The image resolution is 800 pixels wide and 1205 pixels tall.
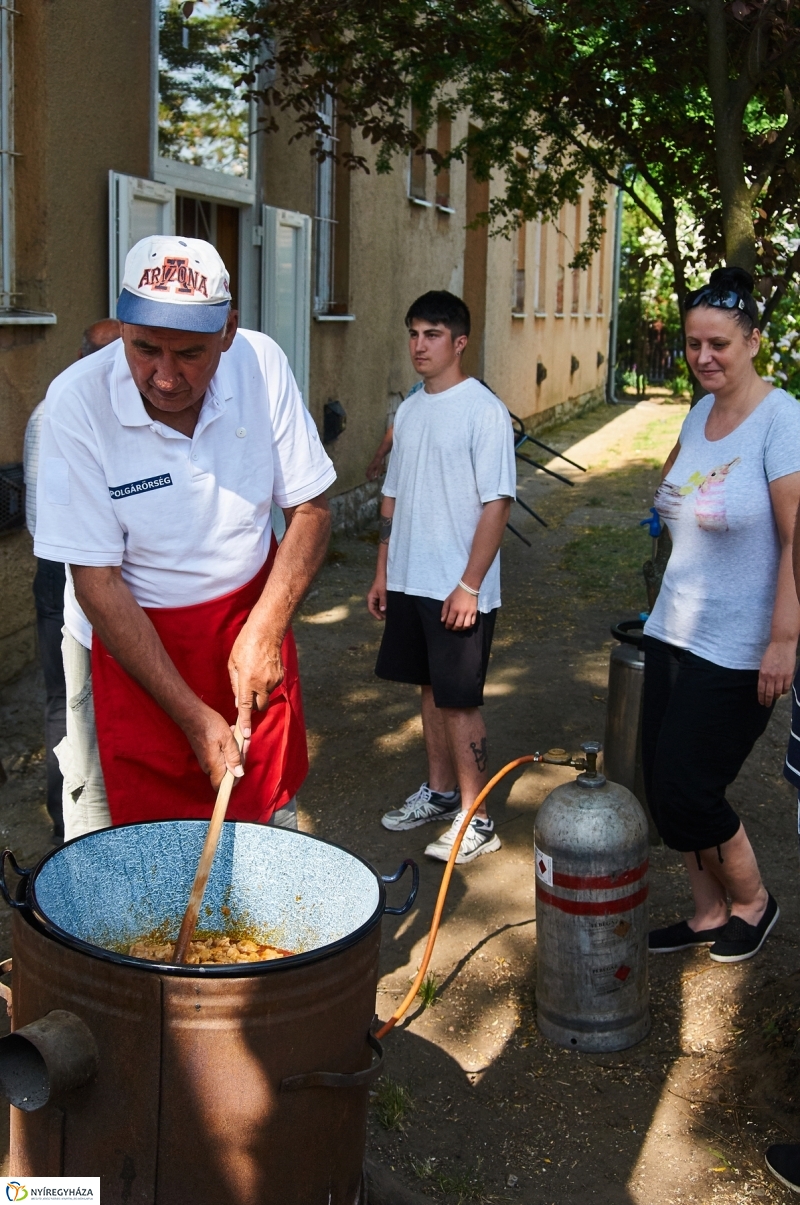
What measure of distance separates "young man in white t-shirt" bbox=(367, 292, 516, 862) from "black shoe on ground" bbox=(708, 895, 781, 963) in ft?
3.49

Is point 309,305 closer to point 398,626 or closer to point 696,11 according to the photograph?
point 696,11

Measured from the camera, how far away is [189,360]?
2.63 metres

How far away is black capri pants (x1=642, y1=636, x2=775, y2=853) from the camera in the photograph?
142 inches

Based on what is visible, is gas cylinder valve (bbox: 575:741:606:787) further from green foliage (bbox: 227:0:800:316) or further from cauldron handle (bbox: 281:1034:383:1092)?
green foliage (bbox: 227:0:800:316)

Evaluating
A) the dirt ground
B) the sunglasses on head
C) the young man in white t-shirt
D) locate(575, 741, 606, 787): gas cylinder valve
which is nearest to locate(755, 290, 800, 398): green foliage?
the dirt ground

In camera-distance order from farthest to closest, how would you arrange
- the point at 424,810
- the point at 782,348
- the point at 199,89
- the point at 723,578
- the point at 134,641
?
the point at 782,348 → the point at 199,89 → the point at 424,810 → the point at 723,578 → the point at 134,641

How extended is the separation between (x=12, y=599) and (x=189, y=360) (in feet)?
12.8

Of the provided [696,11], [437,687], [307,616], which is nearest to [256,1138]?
[437,687]

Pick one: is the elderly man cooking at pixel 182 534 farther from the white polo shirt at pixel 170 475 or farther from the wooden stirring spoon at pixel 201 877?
the wooden stirring spoon at pixel 201 877

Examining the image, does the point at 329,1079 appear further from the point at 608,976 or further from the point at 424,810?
the point at 424,810

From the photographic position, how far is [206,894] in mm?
2775

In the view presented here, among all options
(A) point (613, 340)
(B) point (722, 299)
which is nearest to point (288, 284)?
(B) point (722, 299)

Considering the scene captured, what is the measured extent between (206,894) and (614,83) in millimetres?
5298

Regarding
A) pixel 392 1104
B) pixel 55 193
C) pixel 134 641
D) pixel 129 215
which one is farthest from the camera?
pixel 129 215
